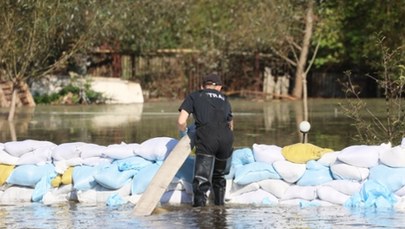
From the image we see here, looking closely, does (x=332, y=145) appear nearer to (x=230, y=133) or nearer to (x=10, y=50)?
(x=230, y=133)

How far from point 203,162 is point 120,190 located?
1.08 m

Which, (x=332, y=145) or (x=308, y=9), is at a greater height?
(x=308, y=9)

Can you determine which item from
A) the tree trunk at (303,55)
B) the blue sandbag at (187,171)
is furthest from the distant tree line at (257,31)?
the blue sandbag at (187,171)

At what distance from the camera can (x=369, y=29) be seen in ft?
128

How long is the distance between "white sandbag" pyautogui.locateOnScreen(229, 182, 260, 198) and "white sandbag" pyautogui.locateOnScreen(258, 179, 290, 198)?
6cm

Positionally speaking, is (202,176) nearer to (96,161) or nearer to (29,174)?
(96,161)

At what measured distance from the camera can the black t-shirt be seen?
10523 mm

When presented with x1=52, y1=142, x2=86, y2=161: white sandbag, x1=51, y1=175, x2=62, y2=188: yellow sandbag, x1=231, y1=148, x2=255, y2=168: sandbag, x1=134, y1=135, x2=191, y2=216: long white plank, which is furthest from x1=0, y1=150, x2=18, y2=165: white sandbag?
x1=231, y1=148, x2=255, y2=168: sandbag

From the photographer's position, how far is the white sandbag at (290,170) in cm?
1067

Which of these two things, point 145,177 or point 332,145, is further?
point 332,145

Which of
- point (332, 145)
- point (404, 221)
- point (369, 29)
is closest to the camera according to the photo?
point (404, 221)

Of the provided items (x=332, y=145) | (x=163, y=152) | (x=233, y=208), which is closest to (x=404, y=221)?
(x=233, y=208)

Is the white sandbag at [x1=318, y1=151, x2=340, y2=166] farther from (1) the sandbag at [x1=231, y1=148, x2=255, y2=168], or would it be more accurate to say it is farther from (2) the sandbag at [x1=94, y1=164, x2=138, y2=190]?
(2) the sandbag at [x1=94, y1=164, x2=138, y2=190]

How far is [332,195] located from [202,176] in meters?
1.32
